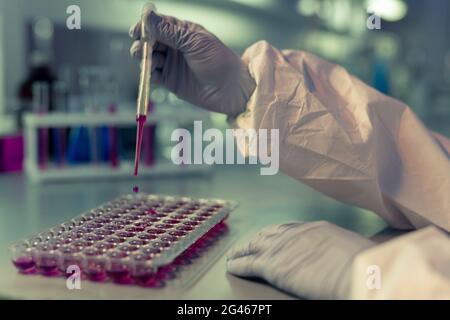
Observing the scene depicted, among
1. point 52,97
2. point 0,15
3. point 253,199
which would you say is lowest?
point 253,199

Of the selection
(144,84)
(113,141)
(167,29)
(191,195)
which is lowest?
(191,195)

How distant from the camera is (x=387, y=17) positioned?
357 centimetres

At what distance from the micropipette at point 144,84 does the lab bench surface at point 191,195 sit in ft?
0.72

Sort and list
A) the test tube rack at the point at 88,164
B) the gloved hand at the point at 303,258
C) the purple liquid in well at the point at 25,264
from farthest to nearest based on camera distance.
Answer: the test tube rack at the point at 88,164 → the purple liquid in well at the point at 25,264 → the gloved hand at the point at 303,258

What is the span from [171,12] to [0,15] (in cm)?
66

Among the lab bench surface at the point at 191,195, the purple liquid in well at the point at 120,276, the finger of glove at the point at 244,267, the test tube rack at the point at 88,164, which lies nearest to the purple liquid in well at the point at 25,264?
the lab bench surface at the point at 191,195

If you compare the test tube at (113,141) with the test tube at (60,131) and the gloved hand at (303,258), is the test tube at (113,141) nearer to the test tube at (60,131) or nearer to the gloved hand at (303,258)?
the test tube at (60,131)

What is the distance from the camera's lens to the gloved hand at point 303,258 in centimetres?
78

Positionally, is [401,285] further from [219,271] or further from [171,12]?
[171,12]

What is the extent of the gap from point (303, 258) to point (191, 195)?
0.75 meters

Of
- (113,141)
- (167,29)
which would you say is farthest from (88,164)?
(167,29)

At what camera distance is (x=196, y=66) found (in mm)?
1238

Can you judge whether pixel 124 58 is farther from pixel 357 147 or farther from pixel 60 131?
pixel 357 147

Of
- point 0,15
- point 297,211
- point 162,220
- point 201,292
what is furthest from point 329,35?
point 201,292
